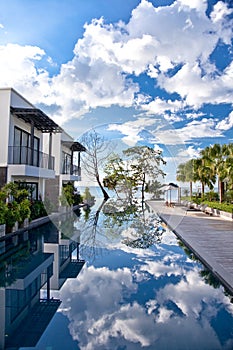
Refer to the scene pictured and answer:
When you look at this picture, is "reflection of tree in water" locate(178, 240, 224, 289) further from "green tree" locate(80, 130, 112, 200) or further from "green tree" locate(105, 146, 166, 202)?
"green tree" locate(80, 130, 112, 200)

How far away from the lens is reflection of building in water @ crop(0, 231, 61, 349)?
11.6ft

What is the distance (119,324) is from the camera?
3.88m

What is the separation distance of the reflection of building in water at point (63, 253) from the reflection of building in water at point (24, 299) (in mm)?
169

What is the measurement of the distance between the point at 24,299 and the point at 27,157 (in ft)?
30.6

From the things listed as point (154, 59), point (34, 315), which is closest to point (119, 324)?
point (34, 315)

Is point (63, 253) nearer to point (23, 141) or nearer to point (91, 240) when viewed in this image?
point (91, 240)

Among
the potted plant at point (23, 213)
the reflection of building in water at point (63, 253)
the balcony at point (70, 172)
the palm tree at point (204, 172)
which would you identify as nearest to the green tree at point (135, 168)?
the reflection of building in water at point (63, 253)

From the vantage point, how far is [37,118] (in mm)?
12766

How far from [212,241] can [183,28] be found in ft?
28.8

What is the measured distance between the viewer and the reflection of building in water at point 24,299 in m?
3.53

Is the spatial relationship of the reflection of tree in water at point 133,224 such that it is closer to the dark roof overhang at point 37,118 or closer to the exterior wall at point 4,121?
the exterior wall at point 4,121

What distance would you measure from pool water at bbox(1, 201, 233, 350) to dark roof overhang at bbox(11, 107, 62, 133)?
6723mm

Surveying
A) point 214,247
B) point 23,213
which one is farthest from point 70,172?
point 214,247

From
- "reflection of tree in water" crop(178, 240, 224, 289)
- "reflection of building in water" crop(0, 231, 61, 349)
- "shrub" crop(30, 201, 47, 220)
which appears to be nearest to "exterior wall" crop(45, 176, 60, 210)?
"shrub" crop(30, 201, 47, 220)
